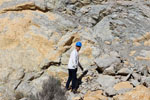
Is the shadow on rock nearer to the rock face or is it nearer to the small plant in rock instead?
the rock face

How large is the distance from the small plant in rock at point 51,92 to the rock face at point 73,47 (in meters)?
0.39

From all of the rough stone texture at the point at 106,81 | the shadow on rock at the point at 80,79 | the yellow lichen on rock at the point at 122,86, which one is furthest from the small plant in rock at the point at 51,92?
the yellow lichen on rock at the point at 122,86

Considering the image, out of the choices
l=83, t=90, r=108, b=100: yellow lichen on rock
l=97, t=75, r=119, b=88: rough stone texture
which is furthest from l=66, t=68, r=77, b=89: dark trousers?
l=97, t=75, r=119, b=88: rough stone texture

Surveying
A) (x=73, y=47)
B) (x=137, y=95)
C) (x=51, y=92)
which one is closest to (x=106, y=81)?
(x=137, y=95)

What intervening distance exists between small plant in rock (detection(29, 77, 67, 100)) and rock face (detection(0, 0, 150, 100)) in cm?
39

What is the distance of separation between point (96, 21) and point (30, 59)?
4057 millimetres

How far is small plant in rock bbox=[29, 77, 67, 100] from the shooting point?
5.27m

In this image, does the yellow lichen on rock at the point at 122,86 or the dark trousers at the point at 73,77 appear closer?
the yellow lichen on rock at the point at 122,86

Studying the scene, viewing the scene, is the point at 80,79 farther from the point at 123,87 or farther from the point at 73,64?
the point at 123,87

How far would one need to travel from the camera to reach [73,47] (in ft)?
23.3

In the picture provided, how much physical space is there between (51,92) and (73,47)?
7.22 ft

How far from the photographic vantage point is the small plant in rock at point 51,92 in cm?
527

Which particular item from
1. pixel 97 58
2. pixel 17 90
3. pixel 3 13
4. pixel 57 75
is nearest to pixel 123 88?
pixel 97 58

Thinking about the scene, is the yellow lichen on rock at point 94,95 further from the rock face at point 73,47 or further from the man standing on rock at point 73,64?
the man standing on rock at point 73,64
